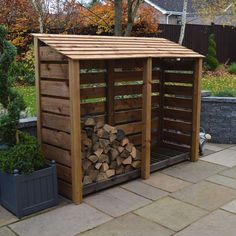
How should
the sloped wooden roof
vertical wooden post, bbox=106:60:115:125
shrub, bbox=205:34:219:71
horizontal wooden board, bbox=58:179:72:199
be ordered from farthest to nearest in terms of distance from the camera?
1. shrub, bbox=205:34:219:71
2. vertical wooden post, bbox=106:60:115:125
3. horizontal wooden board, bbox=58:179:72:199
4. the sloped wooden roof

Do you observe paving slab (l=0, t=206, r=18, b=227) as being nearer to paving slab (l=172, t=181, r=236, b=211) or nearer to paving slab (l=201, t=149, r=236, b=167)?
paving slab (l=172, t=181, r=236, b=211)

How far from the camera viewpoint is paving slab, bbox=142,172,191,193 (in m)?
4.27

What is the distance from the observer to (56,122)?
3.84 meters

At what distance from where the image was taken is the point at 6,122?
11.9ft

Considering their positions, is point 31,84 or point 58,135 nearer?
point 58,135

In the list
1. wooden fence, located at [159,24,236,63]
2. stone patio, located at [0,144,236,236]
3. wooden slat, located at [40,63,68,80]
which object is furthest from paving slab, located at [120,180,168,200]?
wooden fence, located at [159,24,236,63]

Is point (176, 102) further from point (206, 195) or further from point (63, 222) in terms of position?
point (63, 222)

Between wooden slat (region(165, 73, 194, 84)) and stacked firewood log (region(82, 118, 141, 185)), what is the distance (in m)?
1.36

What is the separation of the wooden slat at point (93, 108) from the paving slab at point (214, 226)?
1.85 meters

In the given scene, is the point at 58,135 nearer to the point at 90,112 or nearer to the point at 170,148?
the point at 90,112

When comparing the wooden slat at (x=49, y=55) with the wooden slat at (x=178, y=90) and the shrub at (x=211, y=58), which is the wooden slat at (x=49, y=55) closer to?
the wooden slat at (x=178, y=90)

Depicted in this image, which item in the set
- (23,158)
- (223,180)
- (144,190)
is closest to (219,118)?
(223,180)

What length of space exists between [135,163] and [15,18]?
8.40m

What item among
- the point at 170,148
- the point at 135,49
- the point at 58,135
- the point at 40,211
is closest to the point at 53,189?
the point at 40,211
